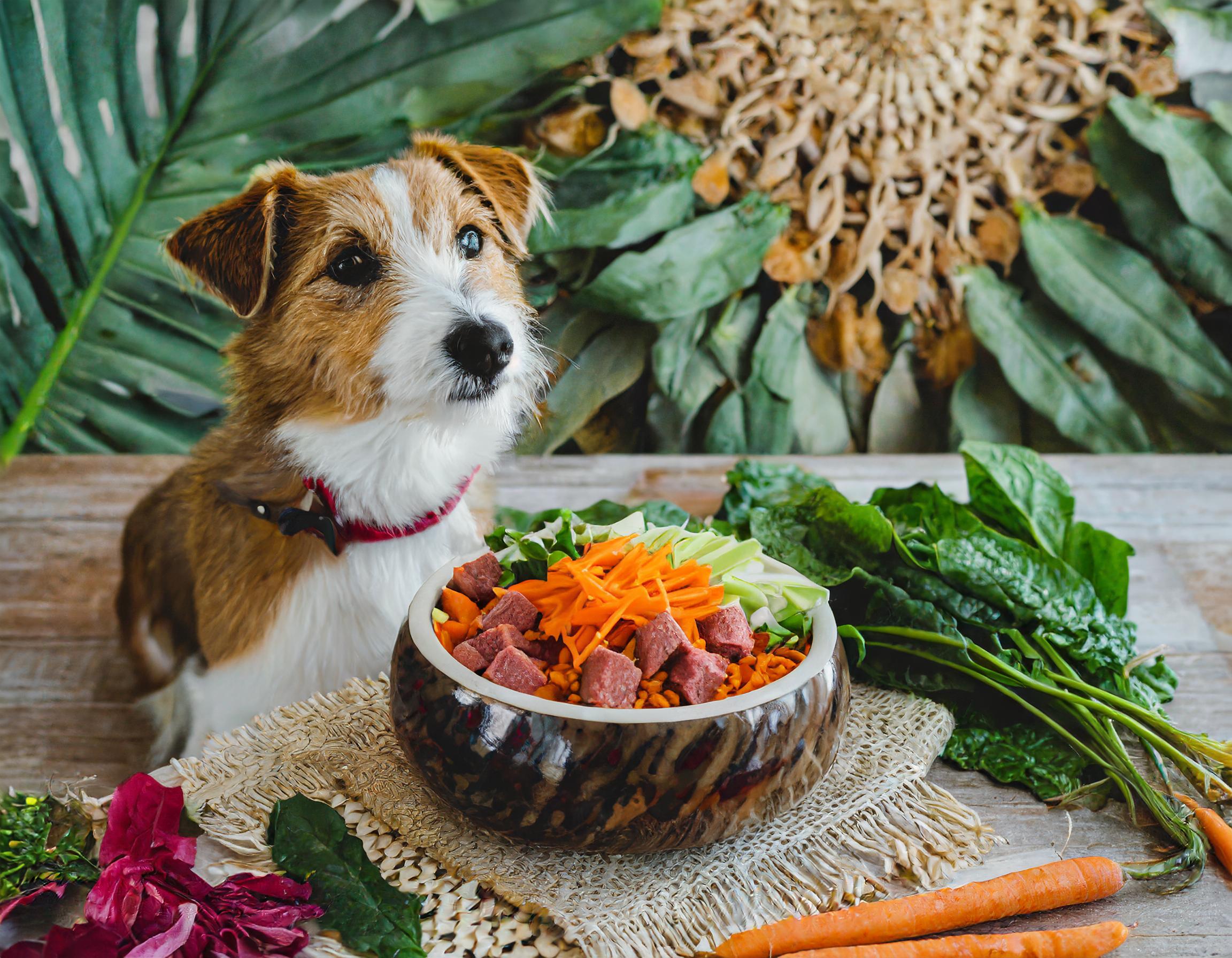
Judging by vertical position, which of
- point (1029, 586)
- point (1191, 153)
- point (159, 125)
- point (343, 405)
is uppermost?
point (159, 125)

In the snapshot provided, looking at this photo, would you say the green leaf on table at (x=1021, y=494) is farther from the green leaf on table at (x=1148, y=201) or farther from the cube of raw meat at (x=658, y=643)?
the green leaf on table at (x=1148, y=201)

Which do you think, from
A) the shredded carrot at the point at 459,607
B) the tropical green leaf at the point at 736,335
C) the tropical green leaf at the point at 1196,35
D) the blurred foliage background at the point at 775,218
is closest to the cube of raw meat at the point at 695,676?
the shredded carrot at the point at 459,607

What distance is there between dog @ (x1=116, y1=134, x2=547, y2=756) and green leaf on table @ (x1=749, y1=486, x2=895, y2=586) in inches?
15.5

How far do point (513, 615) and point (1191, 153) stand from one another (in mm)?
2540

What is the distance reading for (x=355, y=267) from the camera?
3.83 ft

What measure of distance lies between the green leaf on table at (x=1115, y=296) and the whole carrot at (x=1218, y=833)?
1903mm

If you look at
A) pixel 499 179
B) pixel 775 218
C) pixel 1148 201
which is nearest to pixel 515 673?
pixel 499 179

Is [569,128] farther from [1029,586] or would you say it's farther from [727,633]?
[727,633]

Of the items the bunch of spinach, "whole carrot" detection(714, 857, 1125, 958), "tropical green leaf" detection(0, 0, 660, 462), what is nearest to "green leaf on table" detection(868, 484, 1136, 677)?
the bunch of spinach

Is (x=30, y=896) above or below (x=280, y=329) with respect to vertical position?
below

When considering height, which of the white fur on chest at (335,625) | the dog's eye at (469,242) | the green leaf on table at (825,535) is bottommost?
the green leaf on table at (825,535)

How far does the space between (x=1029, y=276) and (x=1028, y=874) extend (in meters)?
2.17

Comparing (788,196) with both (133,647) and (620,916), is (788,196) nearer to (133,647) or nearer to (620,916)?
(133,647)

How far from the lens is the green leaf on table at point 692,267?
7.75 feet
